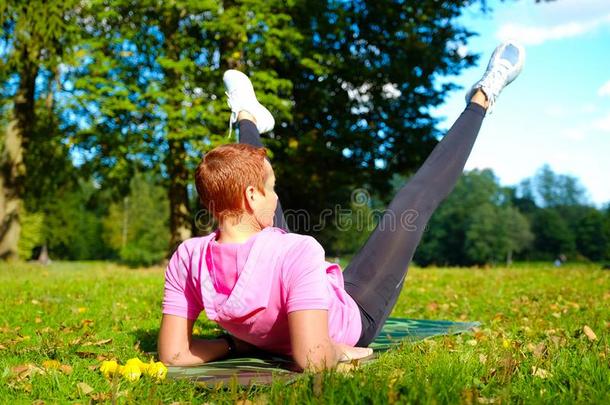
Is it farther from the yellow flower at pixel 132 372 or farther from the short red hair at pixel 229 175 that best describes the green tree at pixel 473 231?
the yellow flower at pixel 132 372

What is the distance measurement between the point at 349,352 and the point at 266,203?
90 centimetres

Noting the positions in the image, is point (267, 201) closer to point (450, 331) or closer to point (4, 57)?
point (450, 331)

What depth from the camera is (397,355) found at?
3162 mm

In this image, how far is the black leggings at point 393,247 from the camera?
10.6 feet

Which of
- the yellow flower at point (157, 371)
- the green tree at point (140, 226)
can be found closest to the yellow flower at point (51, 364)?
the yellow flower at point (157, 371)

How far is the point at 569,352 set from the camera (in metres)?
3.12

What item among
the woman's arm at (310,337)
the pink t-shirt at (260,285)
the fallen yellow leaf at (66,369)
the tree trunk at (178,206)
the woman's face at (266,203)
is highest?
the tree trunk at (178,206)

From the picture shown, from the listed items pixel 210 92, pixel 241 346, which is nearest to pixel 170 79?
pixel 210 92

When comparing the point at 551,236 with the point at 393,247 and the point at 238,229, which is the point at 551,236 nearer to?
the point at 393,247

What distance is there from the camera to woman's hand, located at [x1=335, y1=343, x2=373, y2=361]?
2.91 meters

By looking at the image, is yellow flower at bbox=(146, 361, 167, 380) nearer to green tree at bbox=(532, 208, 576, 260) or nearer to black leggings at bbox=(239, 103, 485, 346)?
black leggings at bbox=(239, 103, 485, 346)

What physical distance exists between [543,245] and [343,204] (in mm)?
65822

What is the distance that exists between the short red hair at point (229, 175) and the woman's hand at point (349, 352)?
88 cm

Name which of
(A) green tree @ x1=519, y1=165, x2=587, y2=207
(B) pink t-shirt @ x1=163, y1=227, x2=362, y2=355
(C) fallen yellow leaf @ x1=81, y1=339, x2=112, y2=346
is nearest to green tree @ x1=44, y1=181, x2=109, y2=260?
(C) fallen yellow leaf @ x1=81, y1=339, x2=112, y2=346
